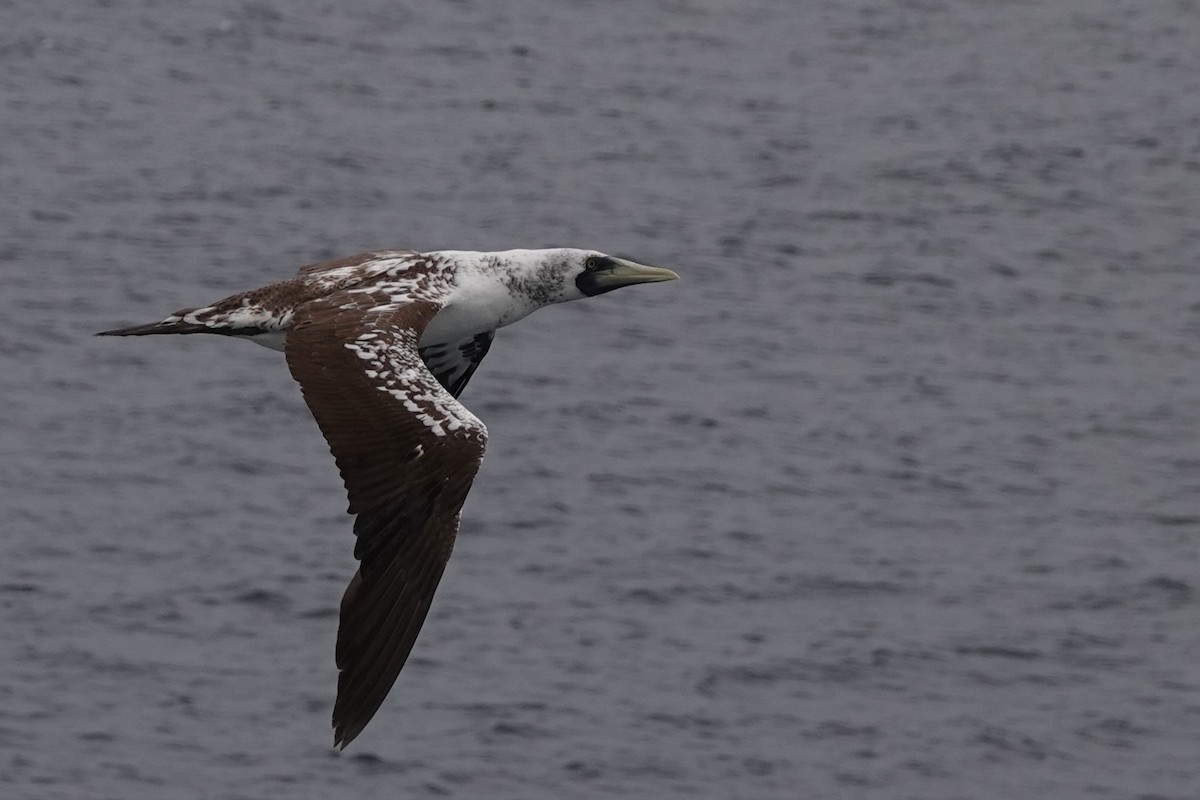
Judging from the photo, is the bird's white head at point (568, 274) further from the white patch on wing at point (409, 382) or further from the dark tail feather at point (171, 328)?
the dark tail feather at point (171, 328)

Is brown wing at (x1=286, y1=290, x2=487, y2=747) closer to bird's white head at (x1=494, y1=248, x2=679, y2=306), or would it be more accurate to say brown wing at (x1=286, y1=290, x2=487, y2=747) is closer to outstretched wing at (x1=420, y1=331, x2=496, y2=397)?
bird's white head at (x1=494, y1=248, x2=679, y2=306)

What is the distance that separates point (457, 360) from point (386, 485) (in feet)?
10.1

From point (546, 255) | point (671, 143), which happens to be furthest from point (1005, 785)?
point (671, 143)

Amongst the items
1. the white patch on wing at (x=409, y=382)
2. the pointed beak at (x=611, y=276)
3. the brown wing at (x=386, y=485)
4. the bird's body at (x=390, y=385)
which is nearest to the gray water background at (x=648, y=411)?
the pointed beak at (x=611, y=276)

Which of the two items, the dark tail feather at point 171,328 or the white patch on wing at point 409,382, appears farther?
the dark tail feather at point 171,328

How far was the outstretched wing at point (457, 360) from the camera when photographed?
14.7 meters

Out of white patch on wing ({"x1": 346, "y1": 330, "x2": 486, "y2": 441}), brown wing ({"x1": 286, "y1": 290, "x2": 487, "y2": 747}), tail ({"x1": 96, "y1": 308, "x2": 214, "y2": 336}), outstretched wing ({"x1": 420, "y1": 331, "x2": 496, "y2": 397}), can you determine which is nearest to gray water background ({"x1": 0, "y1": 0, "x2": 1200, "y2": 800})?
outstretched wing ({"x1": 420, "y1": 331, "x2": 496, "y2": 397})

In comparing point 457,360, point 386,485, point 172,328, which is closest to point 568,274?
point 457,360

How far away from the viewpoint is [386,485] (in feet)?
38.7

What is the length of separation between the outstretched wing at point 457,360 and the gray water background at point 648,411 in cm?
970

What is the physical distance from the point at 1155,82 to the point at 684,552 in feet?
80.4

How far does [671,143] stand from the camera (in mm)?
45031

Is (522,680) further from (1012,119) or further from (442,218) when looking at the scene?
(1012,119)

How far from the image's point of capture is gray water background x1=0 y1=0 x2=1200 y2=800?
82.0 feet
